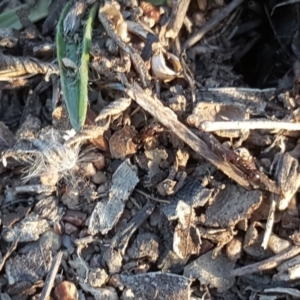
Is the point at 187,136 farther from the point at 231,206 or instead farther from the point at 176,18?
the point at 176,18

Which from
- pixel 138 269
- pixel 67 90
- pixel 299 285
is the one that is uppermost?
pixel 67 90

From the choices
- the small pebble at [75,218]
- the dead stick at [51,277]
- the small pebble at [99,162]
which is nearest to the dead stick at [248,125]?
the small pebble at [99,162]

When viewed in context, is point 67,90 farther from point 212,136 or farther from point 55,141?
point 212,136

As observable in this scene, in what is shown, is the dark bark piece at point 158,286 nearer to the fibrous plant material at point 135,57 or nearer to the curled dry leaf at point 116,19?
the fibrous plant material at point 135,57

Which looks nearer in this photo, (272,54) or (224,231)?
(224,231)

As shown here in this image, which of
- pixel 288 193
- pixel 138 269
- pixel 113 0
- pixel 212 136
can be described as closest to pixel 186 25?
pixel 113 0

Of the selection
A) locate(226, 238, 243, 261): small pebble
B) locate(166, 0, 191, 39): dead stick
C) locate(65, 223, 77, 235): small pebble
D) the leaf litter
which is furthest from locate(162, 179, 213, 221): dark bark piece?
locate(166, 0, 191, 39): dead stick

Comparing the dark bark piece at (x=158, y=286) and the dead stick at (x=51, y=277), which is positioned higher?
the dead stick at (x=51, y=277)

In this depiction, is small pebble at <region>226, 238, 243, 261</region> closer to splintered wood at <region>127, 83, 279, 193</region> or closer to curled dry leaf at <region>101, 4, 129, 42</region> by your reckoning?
splintered wood at <region>127, 83, 279, 193</region>
